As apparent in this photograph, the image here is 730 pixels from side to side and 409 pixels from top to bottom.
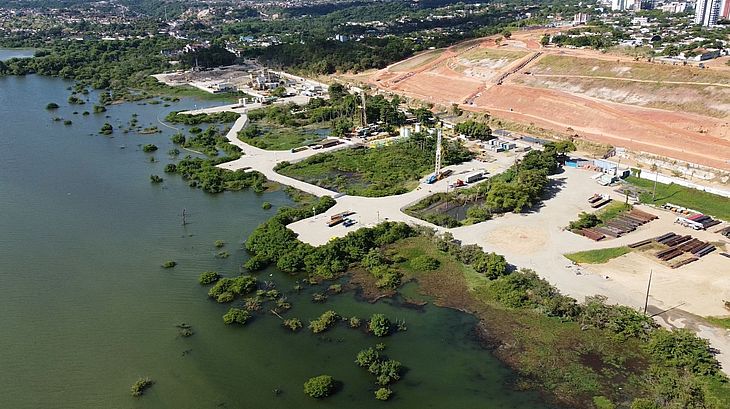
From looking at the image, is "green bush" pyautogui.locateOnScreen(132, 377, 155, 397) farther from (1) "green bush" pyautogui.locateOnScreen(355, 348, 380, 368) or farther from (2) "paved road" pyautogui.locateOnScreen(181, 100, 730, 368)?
(2) "paved road" pyautogui.locateOnScreen(181, 100, 730, 368)

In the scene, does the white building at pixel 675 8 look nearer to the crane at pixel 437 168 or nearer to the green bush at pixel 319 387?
the crane at pixel 437 168

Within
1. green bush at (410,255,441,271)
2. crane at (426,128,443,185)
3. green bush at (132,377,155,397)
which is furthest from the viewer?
crane at (426,128,443,185)

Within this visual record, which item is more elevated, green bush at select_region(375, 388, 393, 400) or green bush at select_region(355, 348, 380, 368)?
green bush at select_region(355, 348, 380, 368)

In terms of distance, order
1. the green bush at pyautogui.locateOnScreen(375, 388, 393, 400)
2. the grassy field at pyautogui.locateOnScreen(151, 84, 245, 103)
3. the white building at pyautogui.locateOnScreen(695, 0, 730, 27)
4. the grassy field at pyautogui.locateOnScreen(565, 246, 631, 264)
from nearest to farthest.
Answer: the green bush at pyautogui.locateOnScreen(375, 388, 393, 400) < the grassy field at pyautogui.locateOnScreen(565, 246, 631, 264) < the grassy field at pyautogui.locateOnScreen(151, 84, 245, 103) < the white building at pyautogui.locateOnScreen(695, 0, 730, 27)

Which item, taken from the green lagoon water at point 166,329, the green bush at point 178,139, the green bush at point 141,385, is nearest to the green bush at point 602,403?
the green lagoon water at point 166,329

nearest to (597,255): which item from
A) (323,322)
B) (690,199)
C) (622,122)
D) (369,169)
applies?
(690,199)

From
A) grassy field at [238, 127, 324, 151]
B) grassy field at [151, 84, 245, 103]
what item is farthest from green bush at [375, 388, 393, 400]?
grassy field at [151, 84, 245, 103]

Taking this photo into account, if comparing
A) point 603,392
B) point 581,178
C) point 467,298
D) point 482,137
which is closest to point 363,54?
point 482,137

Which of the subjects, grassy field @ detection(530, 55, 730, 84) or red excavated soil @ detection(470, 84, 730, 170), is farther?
grassy field @ detection(530, 55, 730, 84)
